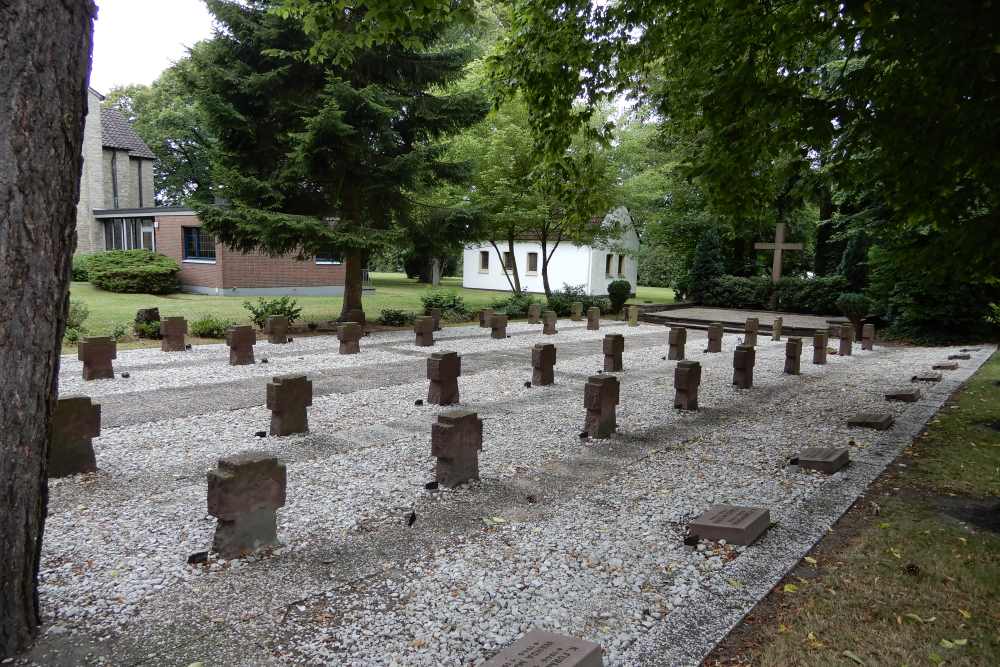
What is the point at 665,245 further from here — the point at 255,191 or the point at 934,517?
the point at 934,517

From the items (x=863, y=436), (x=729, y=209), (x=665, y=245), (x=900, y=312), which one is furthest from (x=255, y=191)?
(x=665, y=245)

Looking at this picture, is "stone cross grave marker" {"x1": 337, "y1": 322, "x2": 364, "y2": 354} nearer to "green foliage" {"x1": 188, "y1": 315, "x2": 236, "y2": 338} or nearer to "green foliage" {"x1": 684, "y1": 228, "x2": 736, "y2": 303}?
"green foliage" {"x1": 188, "y1": 315, "x2": 236, "y2": 338}

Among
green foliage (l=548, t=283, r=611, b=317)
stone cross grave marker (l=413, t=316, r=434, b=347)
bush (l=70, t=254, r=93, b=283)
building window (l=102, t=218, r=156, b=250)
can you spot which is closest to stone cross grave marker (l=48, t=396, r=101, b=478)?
stone cross grave marker (l=413, t=316, r=434, b=347)

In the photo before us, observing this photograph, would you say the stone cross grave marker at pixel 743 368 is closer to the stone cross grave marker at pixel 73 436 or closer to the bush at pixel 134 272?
the stone cross grave marker at pixel 73 436

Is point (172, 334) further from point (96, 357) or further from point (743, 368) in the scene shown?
point (743, 368)

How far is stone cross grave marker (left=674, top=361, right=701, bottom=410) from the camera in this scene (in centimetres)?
887

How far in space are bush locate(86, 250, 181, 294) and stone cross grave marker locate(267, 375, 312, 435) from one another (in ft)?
71.2

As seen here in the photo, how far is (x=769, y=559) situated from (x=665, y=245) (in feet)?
100

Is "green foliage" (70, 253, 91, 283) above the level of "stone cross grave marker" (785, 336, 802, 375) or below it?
above

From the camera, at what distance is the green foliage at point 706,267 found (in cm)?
2938

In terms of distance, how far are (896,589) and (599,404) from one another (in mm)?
3790

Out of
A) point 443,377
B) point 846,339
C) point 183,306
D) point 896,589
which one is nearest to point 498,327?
point 443,377

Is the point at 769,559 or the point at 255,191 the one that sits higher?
the point at 255,191

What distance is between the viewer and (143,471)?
5777mm
